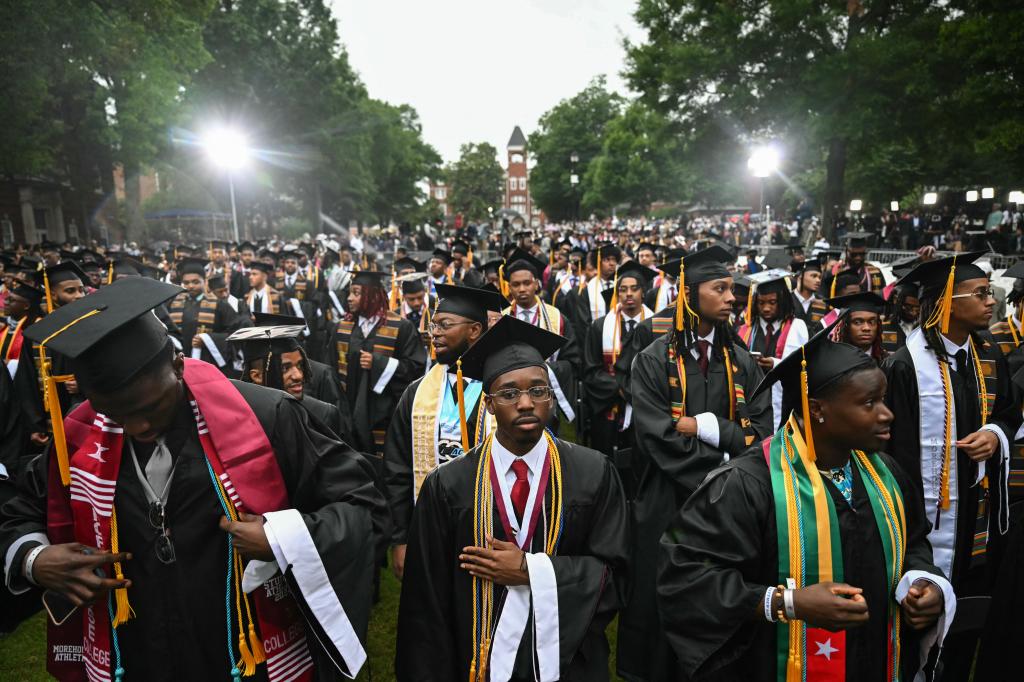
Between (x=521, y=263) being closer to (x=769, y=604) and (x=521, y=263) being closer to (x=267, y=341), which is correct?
(x=267, y=341)

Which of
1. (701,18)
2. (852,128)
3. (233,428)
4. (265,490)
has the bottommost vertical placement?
(265,490)

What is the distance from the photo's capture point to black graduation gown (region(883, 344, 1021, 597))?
3.72 meters

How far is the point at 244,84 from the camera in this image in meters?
35.8

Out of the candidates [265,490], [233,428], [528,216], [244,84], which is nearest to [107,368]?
[233,428]

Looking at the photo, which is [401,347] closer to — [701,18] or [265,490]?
[265,490]

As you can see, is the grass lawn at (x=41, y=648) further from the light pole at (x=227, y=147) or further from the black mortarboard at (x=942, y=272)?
the light pole at (x=227, y=147)

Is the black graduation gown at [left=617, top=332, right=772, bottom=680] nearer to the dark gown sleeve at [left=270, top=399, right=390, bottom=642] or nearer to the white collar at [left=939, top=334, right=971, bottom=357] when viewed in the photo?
the white collar at [left=939, top=334, right=971, bottom=357]

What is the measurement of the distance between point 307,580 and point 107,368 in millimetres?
908

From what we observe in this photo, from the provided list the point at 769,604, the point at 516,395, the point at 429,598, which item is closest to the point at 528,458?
the point at 516,395

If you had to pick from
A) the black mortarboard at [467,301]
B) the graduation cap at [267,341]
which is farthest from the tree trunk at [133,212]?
the black mortarboard at [467,301]

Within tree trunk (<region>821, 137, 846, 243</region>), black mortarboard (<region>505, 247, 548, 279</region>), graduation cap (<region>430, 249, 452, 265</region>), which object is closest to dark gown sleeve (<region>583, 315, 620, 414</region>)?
black mortarboard (<region>505, 247, 548, 279</region>)

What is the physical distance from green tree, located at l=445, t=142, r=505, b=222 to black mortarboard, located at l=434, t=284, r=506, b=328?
87.1 meters

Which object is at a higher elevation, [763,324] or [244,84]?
[244,84]

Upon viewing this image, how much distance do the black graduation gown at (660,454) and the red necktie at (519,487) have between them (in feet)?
4.33
